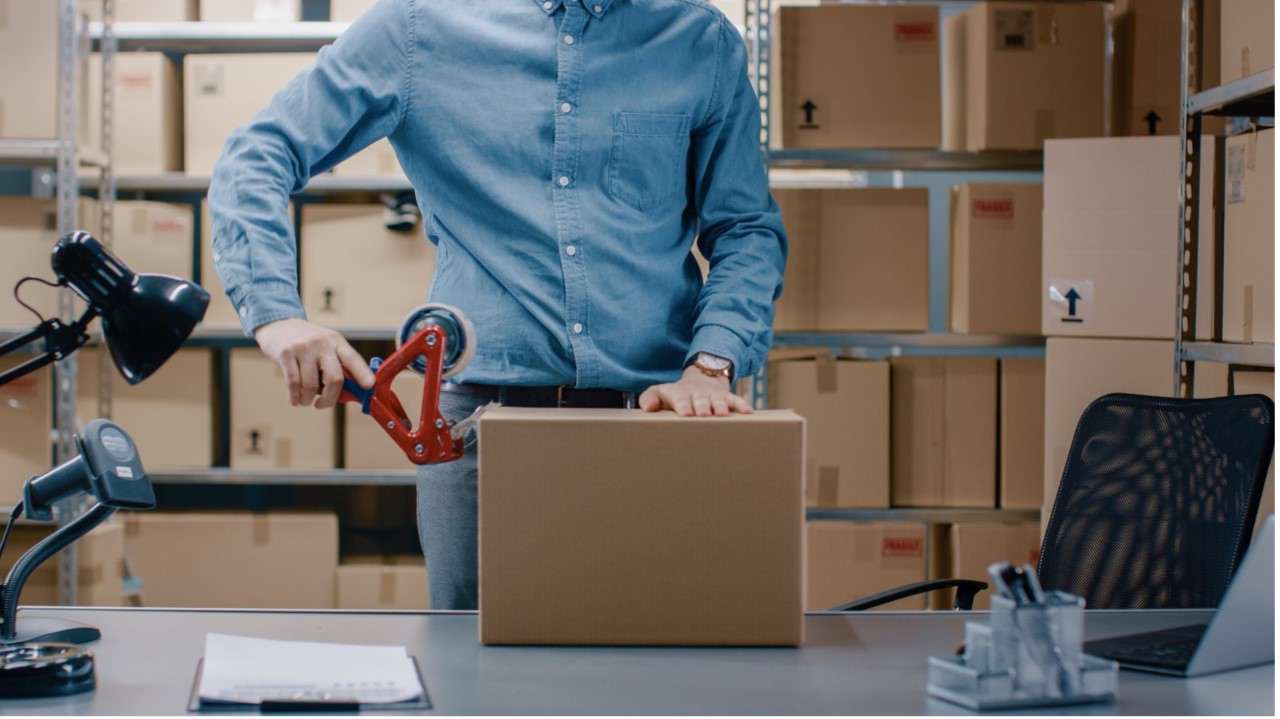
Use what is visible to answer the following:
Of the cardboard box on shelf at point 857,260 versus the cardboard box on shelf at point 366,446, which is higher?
the cardboard box on shelf at point 857,260

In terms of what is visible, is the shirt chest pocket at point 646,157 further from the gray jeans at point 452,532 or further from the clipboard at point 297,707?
the clipboard at point 297,707

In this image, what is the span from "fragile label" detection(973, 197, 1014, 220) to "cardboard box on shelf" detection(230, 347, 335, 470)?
5.46ft

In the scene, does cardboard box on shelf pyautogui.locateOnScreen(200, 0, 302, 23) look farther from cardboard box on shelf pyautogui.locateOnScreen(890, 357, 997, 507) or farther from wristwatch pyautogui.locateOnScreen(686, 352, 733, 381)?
wristwatch pyautogui.locateOnScreen(686, 352, 733, 381)

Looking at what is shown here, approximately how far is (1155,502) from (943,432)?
127cm

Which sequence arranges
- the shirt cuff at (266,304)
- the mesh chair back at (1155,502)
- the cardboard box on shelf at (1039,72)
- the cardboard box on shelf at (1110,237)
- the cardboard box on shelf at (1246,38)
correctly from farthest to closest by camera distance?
the cardboard box on shelf at (1039,72) < the cardboard box on shelf at (1110,237) < the cardboard box on shelf at (1246,38) < the mesh chair back at (1155,502) < the shirt cuff at (266,304)

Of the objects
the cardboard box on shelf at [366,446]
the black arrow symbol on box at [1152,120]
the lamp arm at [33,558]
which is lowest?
the cardboard box on shelf at [366,446]

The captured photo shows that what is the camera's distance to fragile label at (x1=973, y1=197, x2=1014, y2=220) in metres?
2.99

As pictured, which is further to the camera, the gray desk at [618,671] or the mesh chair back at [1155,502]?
the mesh chair back at [1155,502]

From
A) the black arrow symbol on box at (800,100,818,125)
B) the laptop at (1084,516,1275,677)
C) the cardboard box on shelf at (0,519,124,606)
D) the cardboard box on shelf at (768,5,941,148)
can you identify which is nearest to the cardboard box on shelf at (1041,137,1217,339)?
the cardboard box on shelf at (768,5,941,148)

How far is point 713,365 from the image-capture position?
1.48 meters

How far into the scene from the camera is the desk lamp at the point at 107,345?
1.08 metres

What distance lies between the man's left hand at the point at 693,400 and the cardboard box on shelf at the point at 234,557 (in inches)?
89.7

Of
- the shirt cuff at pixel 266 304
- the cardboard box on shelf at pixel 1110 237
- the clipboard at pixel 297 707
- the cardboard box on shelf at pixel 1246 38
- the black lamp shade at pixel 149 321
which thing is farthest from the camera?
the cardboard box on shelf at pixel 1110 237

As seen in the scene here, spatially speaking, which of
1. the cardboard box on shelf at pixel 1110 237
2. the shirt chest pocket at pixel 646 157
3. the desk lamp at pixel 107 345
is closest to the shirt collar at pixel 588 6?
the shirt chest pocket at pixel 646 157
